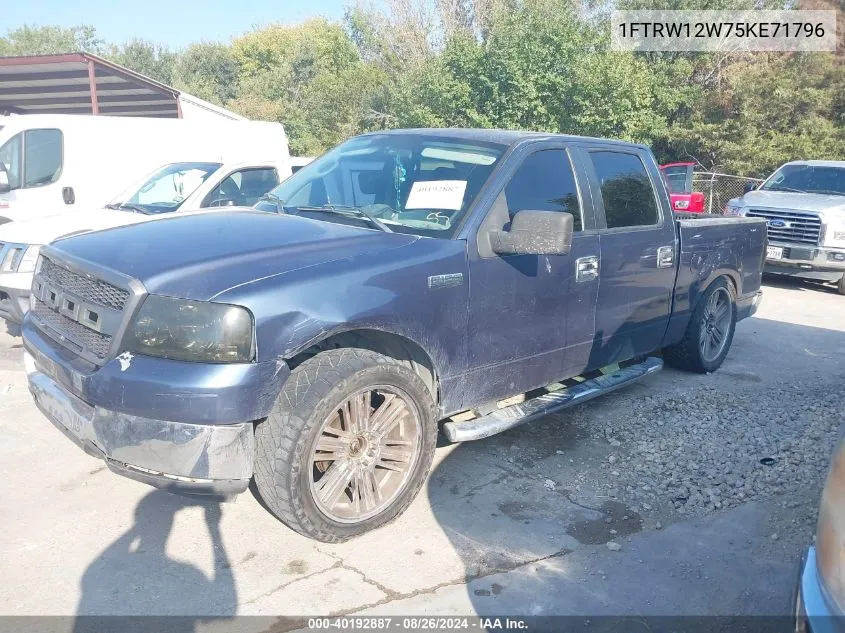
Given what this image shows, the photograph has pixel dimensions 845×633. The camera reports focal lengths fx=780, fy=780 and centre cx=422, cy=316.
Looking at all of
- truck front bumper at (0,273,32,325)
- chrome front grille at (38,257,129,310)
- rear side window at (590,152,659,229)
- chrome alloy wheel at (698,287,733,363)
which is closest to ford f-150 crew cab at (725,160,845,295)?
chrome alloy wheel at (698,287,733,363)

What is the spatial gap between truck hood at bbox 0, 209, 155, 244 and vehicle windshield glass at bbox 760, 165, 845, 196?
9768 mm

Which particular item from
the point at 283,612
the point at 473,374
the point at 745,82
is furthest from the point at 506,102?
the point at 283,612

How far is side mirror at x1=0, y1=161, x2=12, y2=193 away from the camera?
29.0 ft

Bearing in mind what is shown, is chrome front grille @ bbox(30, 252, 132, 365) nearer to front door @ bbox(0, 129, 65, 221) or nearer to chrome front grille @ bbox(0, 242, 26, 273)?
chrome front grille @ bbox(0, 242, 26, 273)

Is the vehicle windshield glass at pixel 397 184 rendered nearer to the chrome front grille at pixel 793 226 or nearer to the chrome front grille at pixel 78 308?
the chrome front grille at pixel 78 308

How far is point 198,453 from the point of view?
124 inches

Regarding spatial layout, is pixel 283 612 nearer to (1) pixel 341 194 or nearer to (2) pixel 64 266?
(2) pixel 64 266

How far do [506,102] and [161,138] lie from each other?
35.5 feet

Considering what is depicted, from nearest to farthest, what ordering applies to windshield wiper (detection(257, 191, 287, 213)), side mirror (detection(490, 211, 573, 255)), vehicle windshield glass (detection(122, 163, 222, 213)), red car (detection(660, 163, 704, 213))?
side mirror (detection(490, 211, 573, 255)), windshield wiper (detection(257, 191, 287, 213)), vehicle windshield glass (detection(122, 163, 222, 213)), red car (detection(660, 163, 704, 213))

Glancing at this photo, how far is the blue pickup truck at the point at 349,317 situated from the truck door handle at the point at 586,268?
0.04 feet

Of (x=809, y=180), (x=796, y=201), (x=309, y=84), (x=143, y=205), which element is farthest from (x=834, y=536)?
(x=309, y=84)

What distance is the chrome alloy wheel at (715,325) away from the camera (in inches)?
249

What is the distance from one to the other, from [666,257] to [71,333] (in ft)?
12.6

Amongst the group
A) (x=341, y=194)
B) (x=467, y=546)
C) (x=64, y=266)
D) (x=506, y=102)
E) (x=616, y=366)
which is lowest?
(x=467, y=546)
